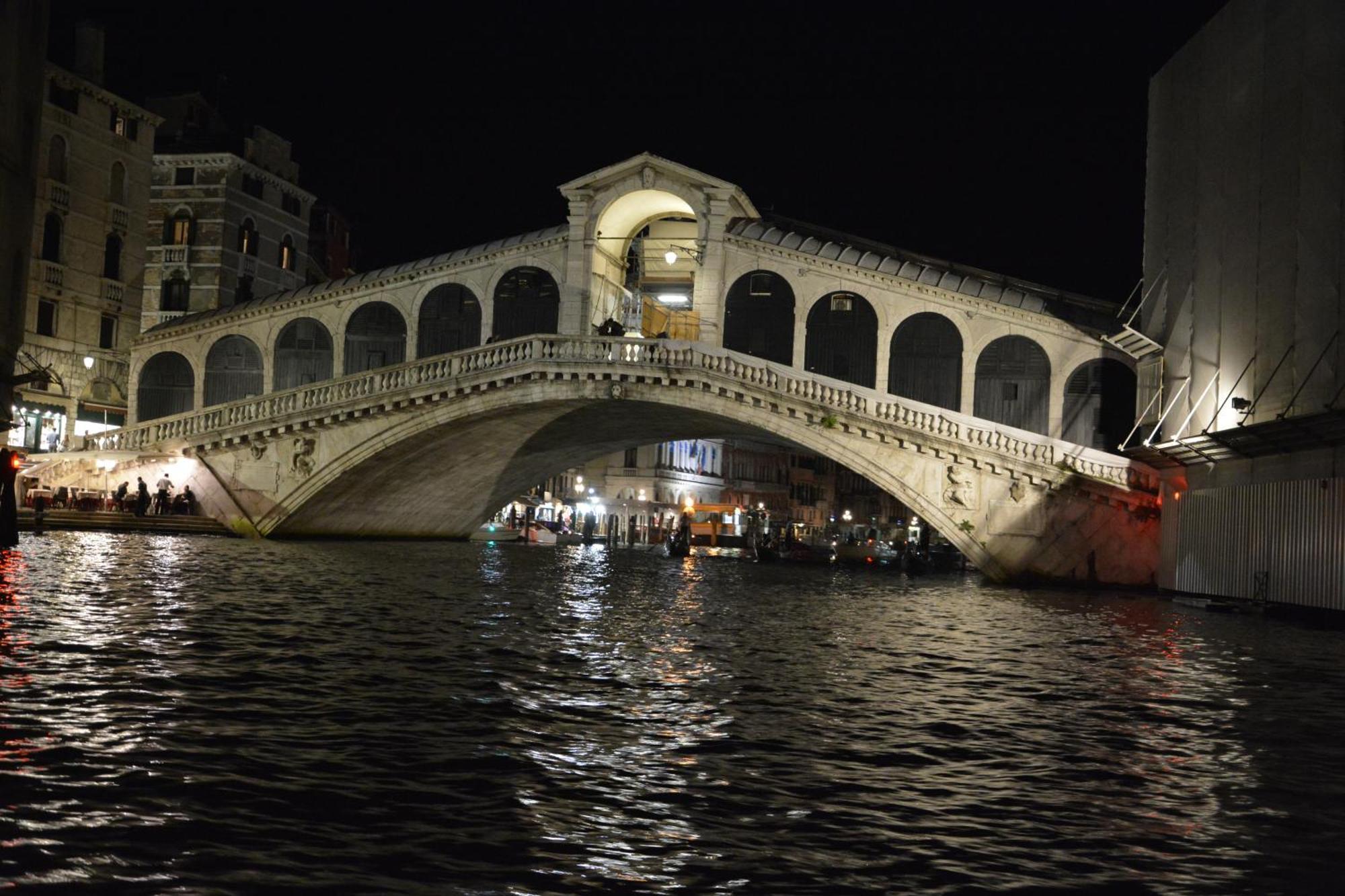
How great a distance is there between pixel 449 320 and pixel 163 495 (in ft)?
33.5

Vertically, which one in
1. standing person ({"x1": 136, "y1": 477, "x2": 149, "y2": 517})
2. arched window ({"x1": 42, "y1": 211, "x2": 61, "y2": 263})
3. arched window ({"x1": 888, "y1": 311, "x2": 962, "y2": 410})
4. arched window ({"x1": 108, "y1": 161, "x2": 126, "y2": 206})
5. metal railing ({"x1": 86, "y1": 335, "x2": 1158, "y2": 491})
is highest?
arched window ({"x1": 108, "y1": 161, "x2": 126, "y2": 206})

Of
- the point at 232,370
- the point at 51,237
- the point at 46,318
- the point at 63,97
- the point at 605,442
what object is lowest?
the point at 605,442

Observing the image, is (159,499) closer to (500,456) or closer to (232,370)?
(232,370)

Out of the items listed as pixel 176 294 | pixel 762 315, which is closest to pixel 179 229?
pixel 176 294

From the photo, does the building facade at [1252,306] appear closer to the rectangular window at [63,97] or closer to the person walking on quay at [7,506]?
the person walking on quay at [7,506]

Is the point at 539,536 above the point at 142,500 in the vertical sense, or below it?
below

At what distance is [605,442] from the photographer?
153 feet

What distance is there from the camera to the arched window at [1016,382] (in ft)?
125

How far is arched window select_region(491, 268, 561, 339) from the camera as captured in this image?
141 ft

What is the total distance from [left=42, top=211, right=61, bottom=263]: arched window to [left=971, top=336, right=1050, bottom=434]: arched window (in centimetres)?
3165

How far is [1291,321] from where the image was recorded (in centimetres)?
2403

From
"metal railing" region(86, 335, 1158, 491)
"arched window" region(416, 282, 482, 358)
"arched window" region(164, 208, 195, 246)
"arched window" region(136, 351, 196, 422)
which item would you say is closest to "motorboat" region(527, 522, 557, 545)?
"arched window" region(416, 282, 482, 358)

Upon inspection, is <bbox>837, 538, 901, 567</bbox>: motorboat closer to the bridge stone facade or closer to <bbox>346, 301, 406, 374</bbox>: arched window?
the bridge stone facade

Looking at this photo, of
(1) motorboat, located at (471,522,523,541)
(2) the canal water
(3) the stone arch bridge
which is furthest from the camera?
(1) motorboat, located at (471,522,523,541)
